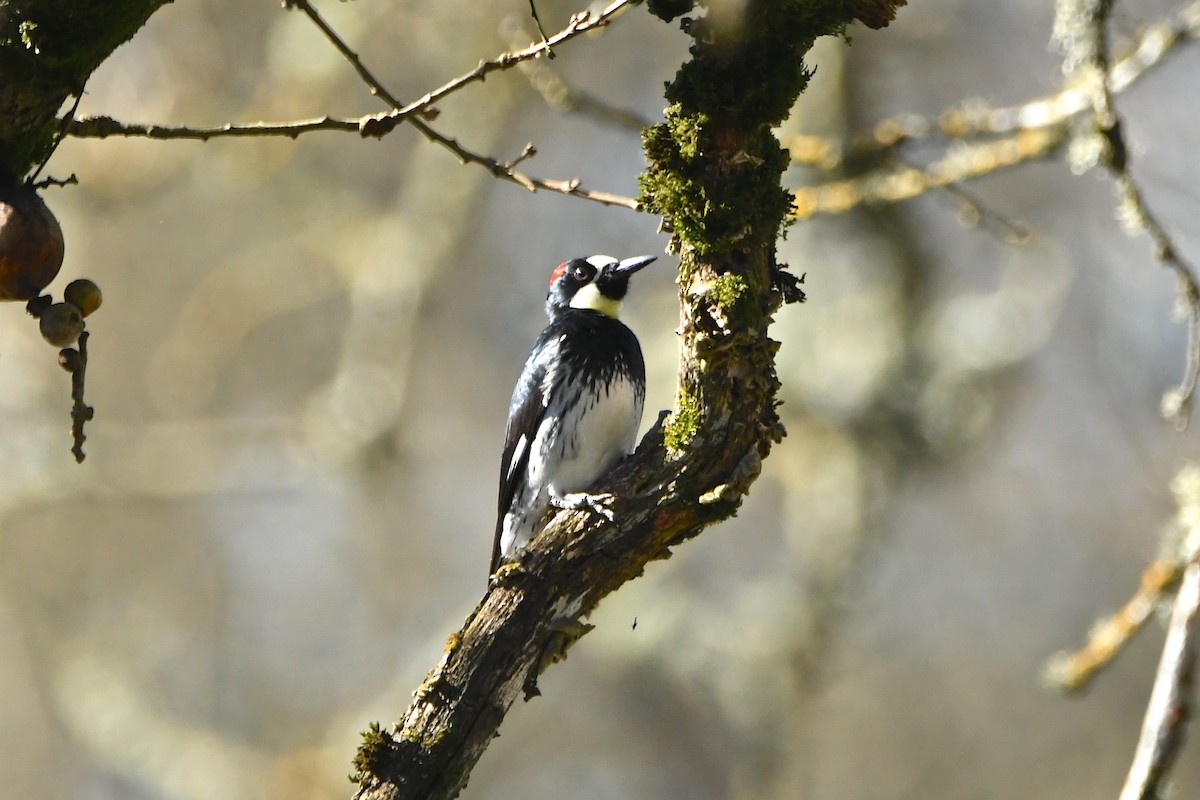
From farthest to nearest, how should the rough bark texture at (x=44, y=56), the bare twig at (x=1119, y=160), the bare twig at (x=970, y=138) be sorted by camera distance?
the bare twig at (x=970, y=138) < the bare twig at (x=1119, y=160) < the rough bark texture at (x=44, y=56)

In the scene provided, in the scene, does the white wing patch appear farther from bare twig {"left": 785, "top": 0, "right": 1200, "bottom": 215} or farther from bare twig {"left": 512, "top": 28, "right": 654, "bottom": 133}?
bare twig {"left": 785, "top": 0, "right": 1200, "bottom": 215}

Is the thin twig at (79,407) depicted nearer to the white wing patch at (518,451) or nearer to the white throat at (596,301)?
the white wing patch at (518,451)

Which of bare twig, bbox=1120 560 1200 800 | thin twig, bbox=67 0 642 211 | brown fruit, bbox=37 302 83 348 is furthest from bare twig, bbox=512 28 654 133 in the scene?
brown fruit, bbox=37 302 83 348

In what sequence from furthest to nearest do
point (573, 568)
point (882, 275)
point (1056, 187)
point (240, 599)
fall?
point (240, 599)
point (1056, 187)
point (882, 275)
point (573, 568)

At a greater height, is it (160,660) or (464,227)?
(464,227)

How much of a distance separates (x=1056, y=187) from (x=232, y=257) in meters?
7.98

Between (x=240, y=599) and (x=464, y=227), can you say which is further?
(x=240, y=599)

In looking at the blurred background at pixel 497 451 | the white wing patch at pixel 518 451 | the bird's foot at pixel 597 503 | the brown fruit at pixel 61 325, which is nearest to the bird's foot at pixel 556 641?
the bird's foot at pixel 597 503

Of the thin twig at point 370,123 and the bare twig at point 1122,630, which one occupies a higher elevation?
the bare twig at point 1122,630

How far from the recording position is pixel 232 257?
12031mm

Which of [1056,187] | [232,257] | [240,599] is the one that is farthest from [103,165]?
[1056,187]

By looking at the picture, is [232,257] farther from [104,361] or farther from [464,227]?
[464,227]

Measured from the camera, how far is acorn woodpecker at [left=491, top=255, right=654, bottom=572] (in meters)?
4.38

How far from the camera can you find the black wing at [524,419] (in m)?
4.67
